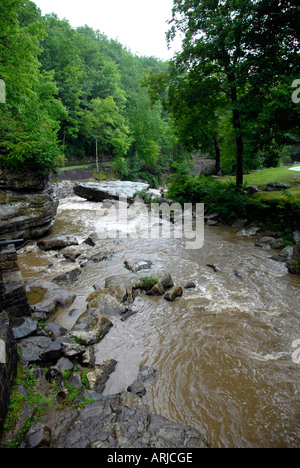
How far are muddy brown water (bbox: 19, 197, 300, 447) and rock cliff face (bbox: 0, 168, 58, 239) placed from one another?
1.78 m

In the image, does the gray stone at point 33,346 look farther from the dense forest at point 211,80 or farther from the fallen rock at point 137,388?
the dense forest at point 211,80

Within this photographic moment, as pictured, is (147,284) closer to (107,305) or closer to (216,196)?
(107,305)

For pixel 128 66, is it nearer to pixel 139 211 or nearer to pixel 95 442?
pixel 139 211

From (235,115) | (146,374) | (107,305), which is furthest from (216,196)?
(146,374)

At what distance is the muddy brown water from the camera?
3055mm

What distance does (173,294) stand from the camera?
5.95m

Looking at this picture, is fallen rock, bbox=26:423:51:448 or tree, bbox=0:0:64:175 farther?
tree, bbox=0:0:64:175

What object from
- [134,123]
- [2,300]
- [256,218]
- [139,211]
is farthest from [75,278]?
[134,123]

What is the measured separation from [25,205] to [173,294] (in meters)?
7.71

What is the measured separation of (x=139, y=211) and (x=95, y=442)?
1534 cm

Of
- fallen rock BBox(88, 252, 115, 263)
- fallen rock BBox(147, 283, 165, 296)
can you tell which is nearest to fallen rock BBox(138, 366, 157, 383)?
fallen rock BBox(147, 283, 165, 296)

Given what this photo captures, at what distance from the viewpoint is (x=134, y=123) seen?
1405 inches

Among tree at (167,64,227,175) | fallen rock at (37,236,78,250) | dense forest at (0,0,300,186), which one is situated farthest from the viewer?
tree at (167,64,227,175)

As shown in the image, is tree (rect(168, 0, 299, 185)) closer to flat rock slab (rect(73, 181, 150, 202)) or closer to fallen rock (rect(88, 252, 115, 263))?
fallen rock (rect(88, 252, 115, 263))
